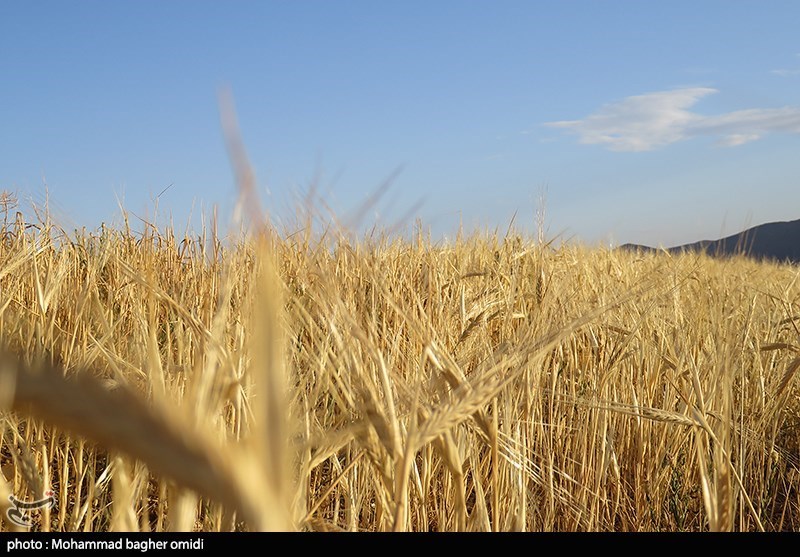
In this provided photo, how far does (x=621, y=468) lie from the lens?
174 centimetres

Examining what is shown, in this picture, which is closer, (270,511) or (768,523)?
(270,511)

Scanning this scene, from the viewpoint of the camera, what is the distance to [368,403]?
2.19 feet

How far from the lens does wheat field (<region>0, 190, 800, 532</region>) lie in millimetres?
362

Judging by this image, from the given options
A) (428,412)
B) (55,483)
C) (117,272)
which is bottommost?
(55,483)

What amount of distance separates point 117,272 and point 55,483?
875 millimetres

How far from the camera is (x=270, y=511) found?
0.37 metres

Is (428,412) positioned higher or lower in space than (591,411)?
higher

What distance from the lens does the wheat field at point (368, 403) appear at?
1.19 ft

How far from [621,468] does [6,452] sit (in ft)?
5.51
